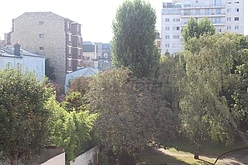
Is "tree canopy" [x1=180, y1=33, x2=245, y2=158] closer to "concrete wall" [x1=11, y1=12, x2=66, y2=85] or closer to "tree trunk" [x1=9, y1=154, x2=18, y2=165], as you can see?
"tree trunk" [x1=9, y1=154, x2=18, y2=165]

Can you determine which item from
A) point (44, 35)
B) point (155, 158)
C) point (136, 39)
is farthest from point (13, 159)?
point (44, 35)

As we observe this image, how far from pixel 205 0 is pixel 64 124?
7603 centimetres

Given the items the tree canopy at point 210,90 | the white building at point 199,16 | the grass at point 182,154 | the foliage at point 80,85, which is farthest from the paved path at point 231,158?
the white building at point 199,16

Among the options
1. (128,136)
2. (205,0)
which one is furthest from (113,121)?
(205,0)

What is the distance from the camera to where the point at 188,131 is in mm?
28750

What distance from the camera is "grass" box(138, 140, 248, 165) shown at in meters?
28.9

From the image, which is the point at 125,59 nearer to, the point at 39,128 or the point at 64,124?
the point at 64,124

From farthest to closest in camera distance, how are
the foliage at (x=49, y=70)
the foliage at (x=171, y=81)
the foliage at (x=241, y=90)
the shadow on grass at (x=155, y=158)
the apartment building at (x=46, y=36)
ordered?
the apartment building at (x=46, y=36) < the foliage at (x=49, y=70) < the foliage at (x=171, y=81) < the foliage at (x=241, y=90) < the shadow on grass at (x=155, y=158)

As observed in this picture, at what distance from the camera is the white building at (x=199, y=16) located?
288 feet

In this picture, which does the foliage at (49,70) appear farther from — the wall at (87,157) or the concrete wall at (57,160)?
the concrete wall at (57,160)

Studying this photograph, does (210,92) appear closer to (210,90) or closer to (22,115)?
(210,90)

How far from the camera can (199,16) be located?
88.2 meters

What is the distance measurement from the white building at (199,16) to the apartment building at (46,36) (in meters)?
33.4

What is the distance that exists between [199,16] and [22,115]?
78215 mm
